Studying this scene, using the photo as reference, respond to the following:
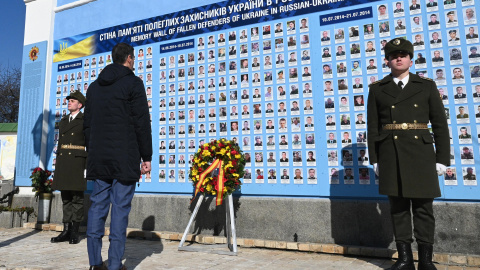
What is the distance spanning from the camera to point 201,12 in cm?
554

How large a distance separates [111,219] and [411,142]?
2.55 m

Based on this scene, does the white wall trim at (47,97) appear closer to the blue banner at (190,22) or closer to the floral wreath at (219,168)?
the blue banner at (190,22)

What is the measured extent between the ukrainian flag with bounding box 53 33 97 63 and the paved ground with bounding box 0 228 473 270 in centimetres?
346

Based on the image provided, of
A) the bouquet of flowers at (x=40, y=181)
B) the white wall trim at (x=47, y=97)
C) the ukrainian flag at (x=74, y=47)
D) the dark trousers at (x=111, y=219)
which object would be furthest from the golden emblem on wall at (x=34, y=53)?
the dark trousers at (x=111, y=219)

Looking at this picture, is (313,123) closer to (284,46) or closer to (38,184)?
(284,46)

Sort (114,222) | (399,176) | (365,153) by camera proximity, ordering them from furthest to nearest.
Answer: (365,153) → (399,176) → (114,222)

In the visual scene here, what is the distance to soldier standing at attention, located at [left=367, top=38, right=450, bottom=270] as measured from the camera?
3051 mm

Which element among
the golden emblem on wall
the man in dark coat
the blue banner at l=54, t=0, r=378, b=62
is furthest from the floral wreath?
the golden emblem on wall

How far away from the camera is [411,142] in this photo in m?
3.11

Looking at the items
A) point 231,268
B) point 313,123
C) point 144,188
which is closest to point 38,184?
point 144,188

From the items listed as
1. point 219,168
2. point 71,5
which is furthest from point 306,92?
point 71,5

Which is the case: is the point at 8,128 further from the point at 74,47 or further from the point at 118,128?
the point at 118,128

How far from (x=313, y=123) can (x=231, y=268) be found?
2.02 metres

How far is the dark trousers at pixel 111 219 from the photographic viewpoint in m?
2.86
